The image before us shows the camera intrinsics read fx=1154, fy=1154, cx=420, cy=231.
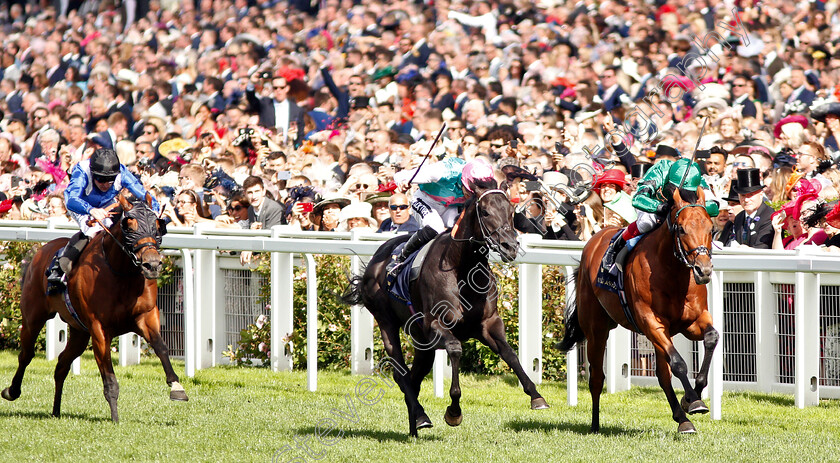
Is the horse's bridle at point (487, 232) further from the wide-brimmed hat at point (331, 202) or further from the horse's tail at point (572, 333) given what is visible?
the wide-brimmed hat at point (331, 202)

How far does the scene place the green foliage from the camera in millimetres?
10586

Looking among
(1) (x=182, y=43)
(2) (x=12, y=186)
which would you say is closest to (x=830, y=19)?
(2) (x=12, y=186)

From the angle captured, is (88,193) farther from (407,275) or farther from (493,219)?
(493,219)

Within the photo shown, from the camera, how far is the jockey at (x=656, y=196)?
20.2 feet

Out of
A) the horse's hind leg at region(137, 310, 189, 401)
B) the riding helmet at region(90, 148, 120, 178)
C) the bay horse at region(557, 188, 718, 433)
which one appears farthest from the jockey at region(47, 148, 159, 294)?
the bay horse at region(557, 188, 718, 433)

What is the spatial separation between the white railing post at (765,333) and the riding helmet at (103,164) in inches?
162

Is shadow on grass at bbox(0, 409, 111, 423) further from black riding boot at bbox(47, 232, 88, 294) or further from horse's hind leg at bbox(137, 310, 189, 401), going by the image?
black riding boot at bbox(47, 232, 88, 294)

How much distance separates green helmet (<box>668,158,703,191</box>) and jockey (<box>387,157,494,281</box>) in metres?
1.13

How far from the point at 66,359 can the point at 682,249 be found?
155 inches

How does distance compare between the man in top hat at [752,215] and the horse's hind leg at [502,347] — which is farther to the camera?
the man in top hat at [752,215]

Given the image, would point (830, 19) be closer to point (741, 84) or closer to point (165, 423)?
point (741, 84)

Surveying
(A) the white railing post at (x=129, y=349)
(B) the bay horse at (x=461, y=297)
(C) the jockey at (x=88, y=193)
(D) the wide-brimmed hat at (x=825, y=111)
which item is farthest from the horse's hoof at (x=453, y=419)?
(D) the wide-brimmed hat at (x=825, y=111)

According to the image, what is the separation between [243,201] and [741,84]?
486cm

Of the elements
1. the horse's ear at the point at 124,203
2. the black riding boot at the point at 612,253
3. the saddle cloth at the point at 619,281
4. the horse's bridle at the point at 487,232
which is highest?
the horse's ear at the point at 124,203
